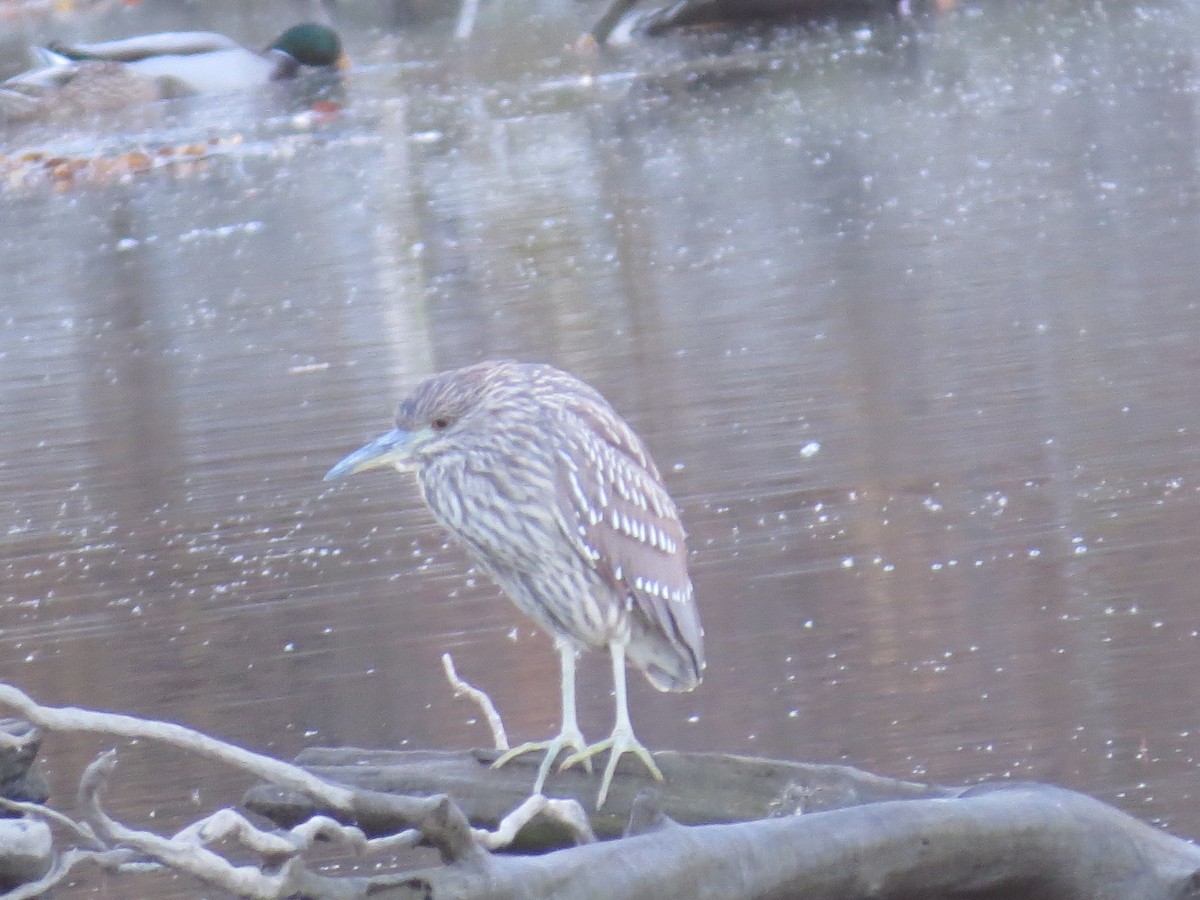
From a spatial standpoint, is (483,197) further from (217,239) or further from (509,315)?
(509,315)

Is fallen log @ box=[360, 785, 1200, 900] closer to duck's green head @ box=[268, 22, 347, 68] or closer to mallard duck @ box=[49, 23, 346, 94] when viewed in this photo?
mallard duck @ box=[49, 23, 346, 94]

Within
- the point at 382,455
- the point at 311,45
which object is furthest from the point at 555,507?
the point at 311,45

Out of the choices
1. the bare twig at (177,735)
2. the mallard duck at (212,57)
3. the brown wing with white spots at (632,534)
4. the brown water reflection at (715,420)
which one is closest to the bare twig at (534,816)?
the bare twig at (177,735)

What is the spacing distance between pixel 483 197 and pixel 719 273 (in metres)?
3.29

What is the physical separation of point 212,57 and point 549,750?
1809cm

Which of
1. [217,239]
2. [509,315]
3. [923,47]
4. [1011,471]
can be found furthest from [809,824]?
[923,47]

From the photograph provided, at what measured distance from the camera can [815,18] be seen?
21.3 metres

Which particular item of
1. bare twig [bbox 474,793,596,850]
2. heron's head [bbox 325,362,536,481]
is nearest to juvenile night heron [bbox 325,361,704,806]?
heron's head [bbox 325,362,536,481]

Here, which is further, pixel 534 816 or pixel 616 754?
pixel 616 754

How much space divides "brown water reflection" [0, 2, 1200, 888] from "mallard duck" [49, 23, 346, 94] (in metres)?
6.14

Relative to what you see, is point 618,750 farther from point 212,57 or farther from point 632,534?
point 212,57

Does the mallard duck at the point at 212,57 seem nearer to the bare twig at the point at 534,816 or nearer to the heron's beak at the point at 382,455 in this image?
the heron's beak at the point at 382,455

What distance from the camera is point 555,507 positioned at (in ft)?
12.5

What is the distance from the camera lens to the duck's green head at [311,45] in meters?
21.4
